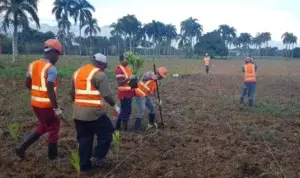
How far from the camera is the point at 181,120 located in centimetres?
970

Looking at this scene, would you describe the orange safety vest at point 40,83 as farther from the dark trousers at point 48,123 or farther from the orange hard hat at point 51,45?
the orange hard hat at point 51,45

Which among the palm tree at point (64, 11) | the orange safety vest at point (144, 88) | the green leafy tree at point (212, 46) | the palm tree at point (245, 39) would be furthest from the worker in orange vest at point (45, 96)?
the palm tree at point (245, 39)

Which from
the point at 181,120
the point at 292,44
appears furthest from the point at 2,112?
the point at 292,44

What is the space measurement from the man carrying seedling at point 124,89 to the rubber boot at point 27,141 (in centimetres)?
248

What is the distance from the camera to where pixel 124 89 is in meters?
8.12

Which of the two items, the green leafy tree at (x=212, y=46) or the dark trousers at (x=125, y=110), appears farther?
the green leafy tree at (x=212, y=46)

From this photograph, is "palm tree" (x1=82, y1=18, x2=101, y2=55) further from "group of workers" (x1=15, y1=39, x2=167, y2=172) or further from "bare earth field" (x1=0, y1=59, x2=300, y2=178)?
"group of workers" (x1=15, y1=39, x2=167, y2=172)

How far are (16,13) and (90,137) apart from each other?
3046 cm

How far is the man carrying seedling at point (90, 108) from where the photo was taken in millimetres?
5410

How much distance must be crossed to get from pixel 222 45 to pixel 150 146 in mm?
71823

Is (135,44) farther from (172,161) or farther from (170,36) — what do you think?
(172,161)

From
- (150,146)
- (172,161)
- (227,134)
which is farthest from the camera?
(227,134)

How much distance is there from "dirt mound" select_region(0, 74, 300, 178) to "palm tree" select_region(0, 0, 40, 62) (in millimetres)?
24011

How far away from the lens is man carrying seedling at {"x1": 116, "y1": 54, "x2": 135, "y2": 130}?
8000 mm
